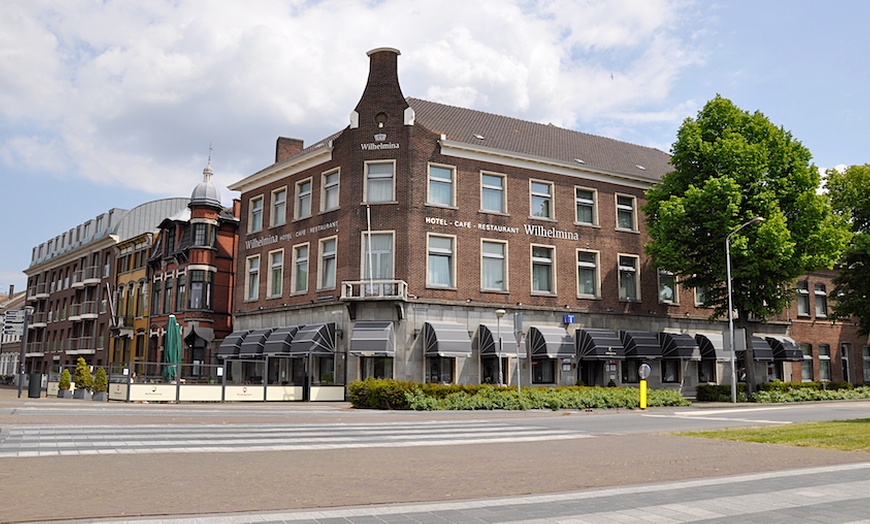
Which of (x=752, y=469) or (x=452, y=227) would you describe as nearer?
(x=752, y=469)

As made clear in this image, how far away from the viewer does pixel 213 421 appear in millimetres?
20406

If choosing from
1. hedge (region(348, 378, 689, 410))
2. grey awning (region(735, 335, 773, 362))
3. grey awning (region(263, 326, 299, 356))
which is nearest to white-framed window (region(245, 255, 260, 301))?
grey awning (region(263, 326, 299, 356))

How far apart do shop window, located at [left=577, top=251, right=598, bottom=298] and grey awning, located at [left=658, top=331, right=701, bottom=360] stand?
16.0ft

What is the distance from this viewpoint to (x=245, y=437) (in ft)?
52.7

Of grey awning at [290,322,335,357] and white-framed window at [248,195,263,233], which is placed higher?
white-framed window at [248,195,263,233]

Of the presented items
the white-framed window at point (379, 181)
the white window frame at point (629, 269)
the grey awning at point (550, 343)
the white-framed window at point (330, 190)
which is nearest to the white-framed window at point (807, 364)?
the white window frame at point (629, 269)

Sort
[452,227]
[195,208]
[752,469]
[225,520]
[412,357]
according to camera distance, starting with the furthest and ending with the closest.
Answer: [195,208] → [452,227] → [412,357] → [752,469] → [225,520]

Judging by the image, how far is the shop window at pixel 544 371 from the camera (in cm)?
3584

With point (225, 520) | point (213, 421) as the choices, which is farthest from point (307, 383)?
point (225, 520)

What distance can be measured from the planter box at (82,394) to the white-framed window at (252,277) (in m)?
10.4

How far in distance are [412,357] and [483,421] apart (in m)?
10.7

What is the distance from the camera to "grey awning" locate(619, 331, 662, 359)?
1487 inches

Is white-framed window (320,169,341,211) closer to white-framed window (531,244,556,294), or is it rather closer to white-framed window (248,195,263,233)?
white-framed window (248,195,263,233)

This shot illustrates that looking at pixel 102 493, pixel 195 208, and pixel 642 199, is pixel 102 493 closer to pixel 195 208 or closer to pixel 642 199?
pixel 642 199
